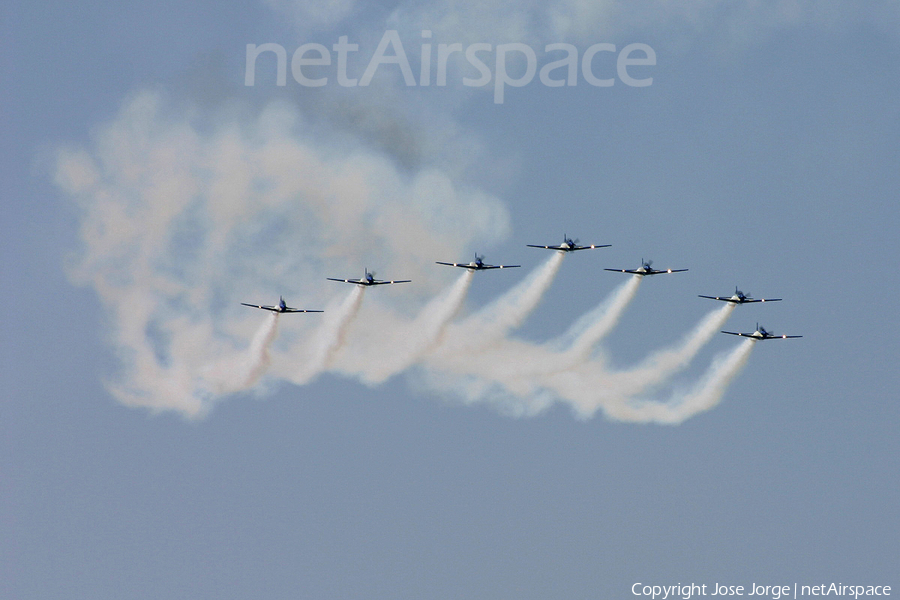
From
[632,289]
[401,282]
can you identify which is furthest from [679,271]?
[401,282]

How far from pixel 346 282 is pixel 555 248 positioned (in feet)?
45.4

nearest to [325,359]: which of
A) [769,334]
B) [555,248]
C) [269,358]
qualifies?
[269,358]

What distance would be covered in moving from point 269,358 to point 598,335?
2185 centimetres

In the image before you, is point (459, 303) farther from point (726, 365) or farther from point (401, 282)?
point (726, 365)

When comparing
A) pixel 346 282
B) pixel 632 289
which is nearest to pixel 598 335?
pixel 632 289

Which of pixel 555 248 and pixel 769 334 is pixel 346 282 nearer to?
pixel 555 248

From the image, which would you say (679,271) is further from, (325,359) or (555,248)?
Answer: (325,359)

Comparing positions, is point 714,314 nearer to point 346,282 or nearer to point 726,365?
point 726,365

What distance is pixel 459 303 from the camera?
194 m

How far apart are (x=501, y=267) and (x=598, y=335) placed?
339 inches

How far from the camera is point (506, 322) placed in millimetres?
195000

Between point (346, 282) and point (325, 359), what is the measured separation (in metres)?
5.79

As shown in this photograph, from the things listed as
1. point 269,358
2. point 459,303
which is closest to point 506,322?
point 459,303

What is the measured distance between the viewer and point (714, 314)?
198 metres
